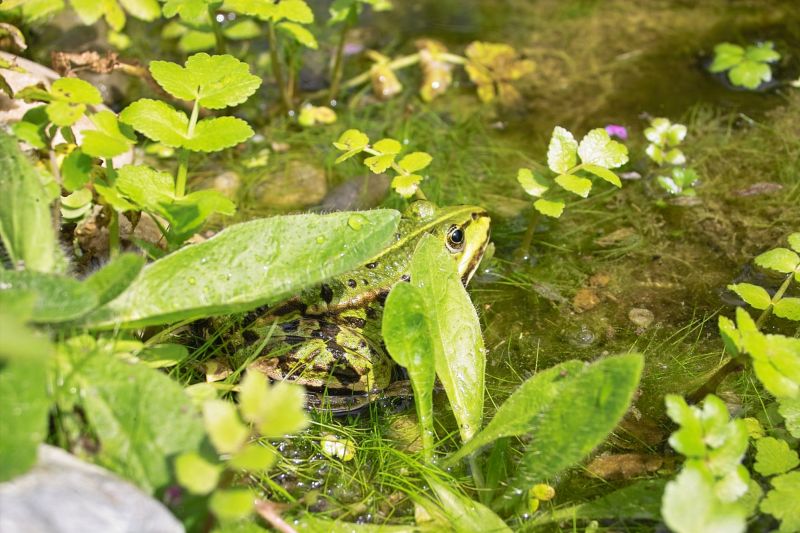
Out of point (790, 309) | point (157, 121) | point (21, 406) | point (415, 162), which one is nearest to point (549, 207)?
point (415, 162)

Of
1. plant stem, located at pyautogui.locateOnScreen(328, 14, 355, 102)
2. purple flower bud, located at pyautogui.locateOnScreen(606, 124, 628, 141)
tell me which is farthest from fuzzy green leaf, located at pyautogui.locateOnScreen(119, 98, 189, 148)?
purple flower bud, located at pyautogui.locateOnScreen(606, 124, 628, 141)

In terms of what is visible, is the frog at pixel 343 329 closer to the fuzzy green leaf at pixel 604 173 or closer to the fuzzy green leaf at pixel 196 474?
the fuzzy green leaf at pixel 604 173

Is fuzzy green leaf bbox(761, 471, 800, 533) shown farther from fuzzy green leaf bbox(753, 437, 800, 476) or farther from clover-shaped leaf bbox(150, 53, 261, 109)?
clover-shaped leaf bbox(150, 53, 261, 109)

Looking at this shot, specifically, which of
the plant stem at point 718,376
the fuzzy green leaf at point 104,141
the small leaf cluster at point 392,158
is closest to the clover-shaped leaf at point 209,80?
the fuzzy green leaf at point 104,141

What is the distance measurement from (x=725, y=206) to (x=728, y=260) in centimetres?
39

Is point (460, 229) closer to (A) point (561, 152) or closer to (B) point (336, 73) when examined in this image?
(A) point (561, 152)

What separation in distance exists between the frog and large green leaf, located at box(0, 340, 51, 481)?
906 millimetres

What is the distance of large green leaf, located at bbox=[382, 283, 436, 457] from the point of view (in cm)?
230

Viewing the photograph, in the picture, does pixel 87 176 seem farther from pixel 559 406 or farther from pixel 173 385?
pixel 559 406

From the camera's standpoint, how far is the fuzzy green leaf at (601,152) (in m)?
2.97

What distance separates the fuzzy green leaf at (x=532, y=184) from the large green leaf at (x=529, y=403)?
100 centimetres

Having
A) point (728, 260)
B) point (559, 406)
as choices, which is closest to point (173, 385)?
point (559, 406)

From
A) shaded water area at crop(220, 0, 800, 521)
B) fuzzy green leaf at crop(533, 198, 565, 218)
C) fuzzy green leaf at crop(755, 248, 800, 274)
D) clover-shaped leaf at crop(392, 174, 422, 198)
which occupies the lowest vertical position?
shaded water area at crop(220, 0, 800, 521)

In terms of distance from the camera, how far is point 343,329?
2.78 metres
